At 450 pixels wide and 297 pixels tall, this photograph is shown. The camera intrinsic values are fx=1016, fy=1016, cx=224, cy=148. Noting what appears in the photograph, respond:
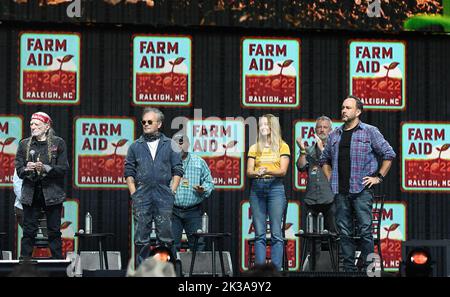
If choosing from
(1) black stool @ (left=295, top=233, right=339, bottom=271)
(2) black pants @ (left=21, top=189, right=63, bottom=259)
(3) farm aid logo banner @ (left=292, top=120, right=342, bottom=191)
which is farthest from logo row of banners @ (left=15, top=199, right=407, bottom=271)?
(2) black pants @ (left=21, top=189, right=63, bottom=259)

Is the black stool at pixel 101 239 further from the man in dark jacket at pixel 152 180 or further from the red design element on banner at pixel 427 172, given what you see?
the red design element on banner at pixel 427 172

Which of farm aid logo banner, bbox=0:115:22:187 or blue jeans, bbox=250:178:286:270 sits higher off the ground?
farm aid logo banner, bbox=0:115:22:187

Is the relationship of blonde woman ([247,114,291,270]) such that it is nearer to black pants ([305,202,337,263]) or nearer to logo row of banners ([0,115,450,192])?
black pants ([305,202,337,263])

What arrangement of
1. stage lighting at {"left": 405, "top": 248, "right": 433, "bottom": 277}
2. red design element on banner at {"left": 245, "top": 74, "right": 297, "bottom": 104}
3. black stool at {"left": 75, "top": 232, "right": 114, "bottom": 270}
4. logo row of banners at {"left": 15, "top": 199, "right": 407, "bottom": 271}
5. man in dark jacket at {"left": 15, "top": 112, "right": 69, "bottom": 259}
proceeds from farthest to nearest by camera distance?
A: red design element on banner at {"left": 245, "top": 74, "right": 297, "bottom": 104} < logo row of banners at {"left": 15, "top": 199, "right": 407, "bottom": 271} < black stool at {"left": 75, "top": 232, "right": 114, "bottom": 270} < man in dark jacket at {"left": 15, "top": 112, "right": 69, "bottom": 259} < stage lighting at {"left": 405, "top": 248, "right": 433, "bottom": 277}

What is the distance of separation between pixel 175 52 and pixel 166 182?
127 inches

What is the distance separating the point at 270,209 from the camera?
1039cm

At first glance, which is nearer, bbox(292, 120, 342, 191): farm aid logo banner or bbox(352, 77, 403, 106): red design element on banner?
bbox(292, 120, 342, 191): farm aid logo banner

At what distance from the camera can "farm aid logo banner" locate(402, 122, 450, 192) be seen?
12938 mm

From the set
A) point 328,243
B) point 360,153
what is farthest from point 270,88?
point 360,153

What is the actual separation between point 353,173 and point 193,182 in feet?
8.06

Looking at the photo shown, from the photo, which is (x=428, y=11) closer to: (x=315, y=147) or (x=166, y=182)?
(x=315, y=147)

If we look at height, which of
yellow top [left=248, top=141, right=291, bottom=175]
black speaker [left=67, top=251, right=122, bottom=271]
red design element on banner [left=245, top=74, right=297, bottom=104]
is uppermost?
red design element on banner [left=245, top=74, right=297, bottom=104]

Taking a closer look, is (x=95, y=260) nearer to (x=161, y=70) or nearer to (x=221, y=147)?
(x=221, y=147)

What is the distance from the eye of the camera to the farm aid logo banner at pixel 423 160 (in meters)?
12.9
